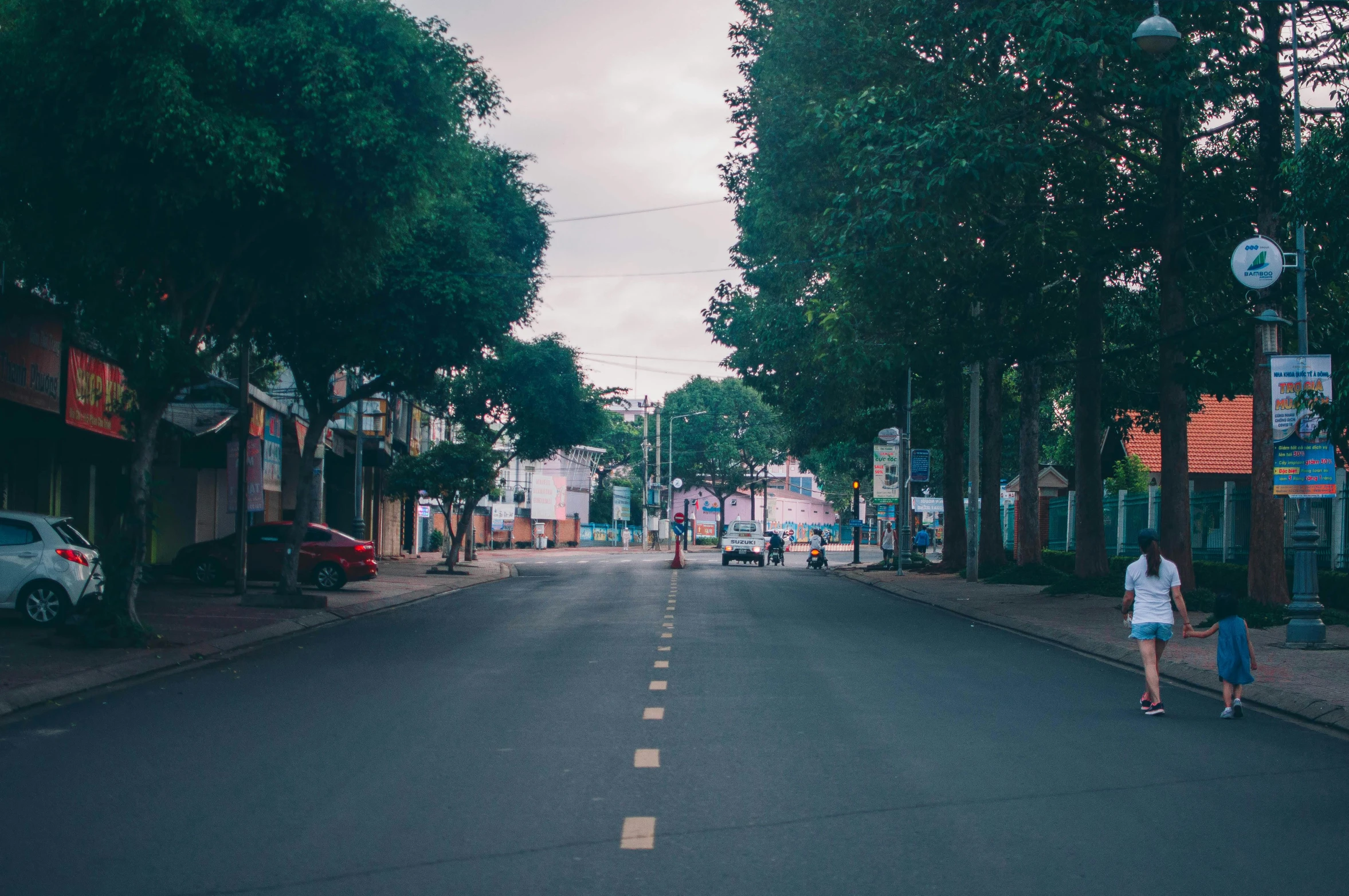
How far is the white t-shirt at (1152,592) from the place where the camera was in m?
11.8

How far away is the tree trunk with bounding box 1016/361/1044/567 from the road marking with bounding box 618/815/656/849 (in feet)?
94.3

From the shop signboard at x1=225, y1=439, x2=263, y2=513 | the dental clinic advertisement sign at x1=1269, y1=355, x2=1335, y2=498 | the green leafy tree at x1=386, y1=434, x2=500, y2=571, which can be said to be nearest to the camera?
the dental clinic advertisement sign at x1=1269, y1=355, x2=1335, y2=498

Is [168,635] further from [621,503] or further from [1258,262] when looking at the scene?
[621,503]

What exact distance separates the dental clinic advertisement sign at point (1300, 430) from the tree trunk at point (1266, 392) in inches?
132

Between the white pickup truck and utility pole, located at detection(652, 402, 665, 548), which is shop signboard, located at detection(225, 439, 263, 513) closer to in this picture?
the white pickup truck

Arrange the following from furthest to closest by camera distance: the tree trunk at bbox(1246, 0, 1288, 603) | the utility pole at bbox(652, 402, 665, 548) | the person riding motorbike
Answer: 1. the utility pole at bbox(652, 402, 665, 548)
2. the person riding motorbike
3. the tree trunk at bbox(1246, 0, 1288, 603)

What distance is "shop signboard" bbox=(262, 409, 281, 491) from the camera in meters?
34.8

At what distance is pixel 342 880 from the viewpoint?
19.3 ft

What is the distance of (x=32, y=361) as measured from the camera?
20016 millimetres

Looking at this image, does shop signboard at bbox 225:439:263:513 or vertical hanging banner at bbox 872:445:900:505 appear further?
vertical hanging banner at bbox 872:445:900:505

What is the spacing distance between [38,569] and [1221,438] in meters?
37.1

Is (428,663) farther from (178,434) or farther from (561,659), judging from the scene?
(178,434)

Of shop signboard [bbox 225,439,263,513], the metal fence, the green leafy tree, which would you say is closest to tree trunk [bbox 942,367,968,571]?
the metal fence

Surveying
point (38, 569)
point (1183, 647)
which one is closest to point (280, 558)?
point (38, 569)
